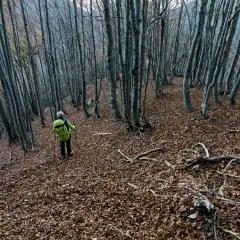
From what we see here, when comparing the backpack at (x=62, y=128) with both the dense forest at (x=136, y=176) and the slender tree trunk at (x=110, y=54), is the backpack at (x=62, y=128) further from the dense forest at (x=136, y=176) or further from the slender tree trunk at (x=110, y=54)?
the slender tree trunk at (x=110, y=54)

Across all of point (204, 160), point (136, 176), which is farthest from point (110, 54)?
point (204, 160)

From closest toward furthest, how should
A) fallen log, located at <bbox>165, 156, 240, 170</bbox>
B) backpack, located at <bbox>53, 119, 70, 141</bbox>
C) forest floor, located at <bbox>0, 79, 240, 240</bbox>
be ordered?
1. forest floor, located at <bbox>0, 79, 240, 240</bbox>
2. fallen log, located at <bbox>165, 156, 240, 170</bbox>
3. backpack, located at <bbox>53, 119, 70, 141</bbox>

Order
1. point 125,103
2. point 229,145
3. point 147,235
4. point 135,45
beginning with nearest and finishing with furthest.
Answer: point 147,235, point 229,145, point 135,45, point 125,103

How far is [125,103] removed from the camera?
892 cm

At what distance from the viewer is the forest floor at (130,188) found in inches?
131

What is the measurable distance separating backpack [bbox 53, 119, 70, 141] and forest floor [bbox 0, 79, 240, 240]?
0.90 m

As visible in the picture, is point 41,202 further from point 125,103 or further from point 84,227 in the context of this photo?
point 125,103

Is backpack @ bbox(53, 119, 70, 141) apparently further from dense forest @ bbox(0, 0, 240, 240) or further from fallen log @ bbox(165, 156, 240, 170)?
fallen log @ bbox(165, 156, 240, 170)

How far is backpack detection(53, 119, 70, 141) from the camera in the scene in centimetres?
701

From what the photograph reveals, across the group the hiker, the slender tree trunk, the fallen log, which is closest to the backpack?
the hiker

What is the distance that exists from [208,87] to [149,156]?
10.7ft

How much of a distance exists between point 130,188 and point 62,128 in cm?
356

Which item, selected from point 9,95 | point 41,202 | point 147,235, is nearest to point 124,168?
point 41,202

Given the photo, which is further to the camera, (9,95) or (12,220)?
(9,95)
